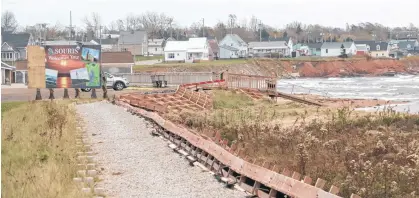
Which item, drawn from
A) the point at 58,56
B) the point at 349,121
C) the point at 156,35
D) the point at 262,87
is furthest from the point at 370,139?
the point at 156,35

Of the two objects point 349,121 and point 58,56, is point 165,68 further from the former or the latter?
point 349,121

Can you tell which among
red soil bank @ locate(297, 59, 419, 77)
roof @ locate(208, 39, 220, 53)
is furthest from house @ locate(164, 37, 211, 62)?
red soil bank @ locate(297, 59, 419, 77)

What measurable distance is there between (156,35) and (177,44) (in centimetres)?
5283

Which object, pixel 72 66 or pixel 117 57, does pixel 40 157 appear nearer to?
pixel 72 66

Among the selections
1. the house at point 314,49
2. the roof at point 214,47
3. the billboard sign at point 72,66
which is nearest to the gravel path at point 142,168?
the billboard sign at point 72,66

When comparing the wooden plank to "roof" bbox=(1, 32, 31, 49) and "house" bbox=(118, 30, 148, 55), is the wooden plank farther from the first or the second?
"house" bbox=(118, 30, 148, 55)

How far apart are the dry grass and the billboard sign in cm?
1281

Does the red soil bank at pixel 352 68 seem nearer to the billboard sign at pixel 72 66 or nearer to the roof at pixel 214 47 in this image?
the roof at pixel 214 47

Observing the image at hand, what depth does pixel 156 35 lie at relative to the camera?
553 ft

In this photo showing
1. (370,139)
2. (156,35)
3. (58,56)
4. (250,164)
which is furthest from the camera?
(156,35)

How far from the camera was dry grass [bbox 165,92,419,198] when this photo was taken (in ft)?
36.3

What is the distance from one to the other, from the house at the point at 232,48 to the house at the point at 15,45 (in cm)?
4302

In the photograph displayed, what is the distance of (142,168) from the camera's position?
13938 mm

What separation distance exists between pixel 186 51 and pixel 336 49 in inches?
1639
